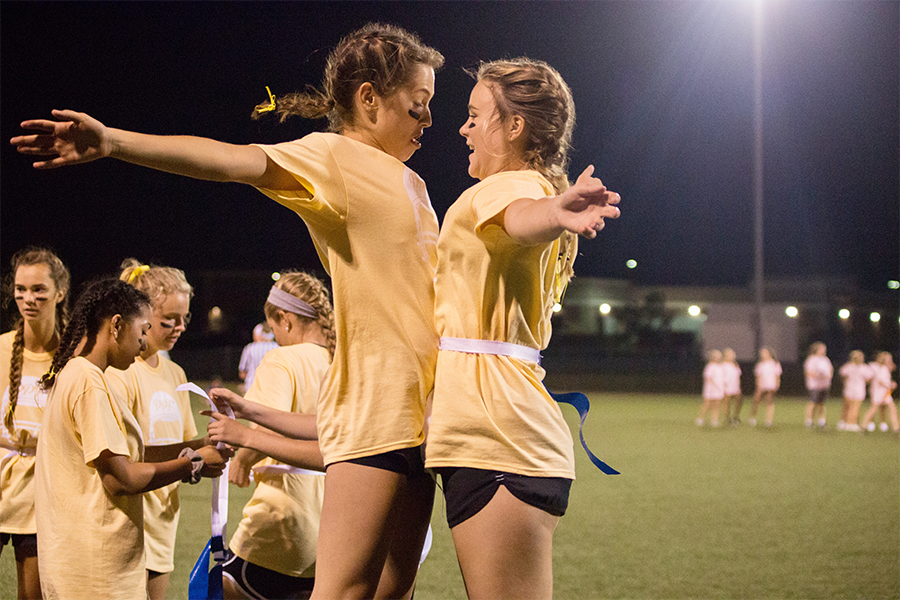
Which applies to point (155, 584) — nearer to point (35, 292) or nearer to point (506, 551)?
point (35, 292)

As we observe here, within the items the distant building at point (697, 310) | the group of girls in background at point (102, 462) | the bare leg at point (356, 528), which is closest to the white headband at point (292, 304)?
the group of girls in background at point (102, 462)

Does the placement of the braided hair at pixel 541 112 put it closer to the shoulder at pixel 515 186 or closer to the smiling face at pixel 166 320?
the shoulder at pixel 515 186

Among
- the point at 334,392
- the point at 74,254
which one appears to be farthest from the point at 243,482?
the point at 74,254

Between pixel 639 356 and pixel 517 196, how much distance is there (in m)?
40.2

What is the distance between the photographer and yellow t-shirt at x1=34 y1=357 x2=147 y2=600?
2994 mm

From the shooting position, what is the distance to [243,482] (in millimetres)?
3398

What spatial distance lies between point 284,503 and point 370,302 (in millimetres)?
1608

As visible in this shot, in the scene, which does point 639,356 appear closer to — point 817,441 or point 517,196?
point 817,441

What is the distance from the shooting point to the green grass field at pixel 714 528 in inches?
237

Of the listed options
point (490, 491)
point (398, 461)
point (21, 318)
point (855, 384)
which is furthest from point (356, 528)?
point (855, 384)

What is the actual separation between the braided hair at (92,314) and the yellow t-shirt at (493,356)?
173 centimetres

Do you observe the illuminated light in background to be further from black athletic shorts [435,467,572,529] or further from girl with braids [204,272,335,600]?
black athletic shorts [435,467,572,529]

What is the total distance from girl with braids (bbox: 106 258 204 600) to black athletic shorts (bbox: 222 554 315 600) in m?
0.38

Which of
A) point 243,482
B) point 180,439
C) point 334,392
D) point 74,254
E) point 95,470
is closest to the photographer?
point 334,392
